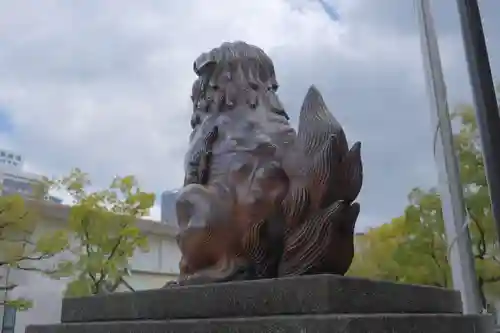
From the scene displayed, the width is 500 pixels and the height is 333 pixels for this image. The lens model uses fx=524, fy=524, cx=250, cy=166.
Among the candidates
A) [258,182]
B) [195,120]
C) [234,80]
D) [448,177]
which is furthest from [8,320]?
[258,182]

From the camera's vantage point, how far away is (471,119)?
9.59 metres

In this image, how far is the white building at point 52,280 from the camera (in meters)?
12.6

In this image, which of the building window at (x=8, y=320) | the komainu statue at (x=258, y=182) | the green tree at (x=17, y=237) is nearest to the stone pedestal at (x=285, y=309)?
the komainu statue at (x=258, y=182)

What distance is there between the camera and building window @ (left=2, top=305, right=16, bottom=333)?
1229 centimetres

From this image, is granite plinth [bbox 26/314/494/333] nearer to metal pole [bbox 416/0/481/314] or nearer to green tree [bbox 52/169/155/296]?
metal pole [bbox 416/0/481/314]

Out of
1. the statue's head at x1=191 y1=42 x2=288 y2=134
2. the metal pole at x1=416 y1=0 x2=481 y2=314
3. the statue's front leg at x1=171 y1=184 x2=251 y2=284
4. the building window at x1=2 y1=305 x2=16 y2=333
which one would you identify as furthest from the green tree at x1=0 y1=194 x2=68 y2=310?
the statue's front leg at x1=171 y1=184 x2=251 y2=284

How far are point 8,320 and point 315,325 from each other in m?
12.4

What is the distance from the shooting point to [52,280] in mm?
13242

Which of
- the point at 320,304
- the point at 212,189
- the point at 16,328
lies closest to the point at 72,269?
the point at 16,328

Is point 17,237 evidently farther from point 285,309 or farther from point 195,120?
point 285,309

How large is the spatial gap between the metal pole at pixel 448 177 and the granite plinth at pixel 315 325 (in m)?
4.53

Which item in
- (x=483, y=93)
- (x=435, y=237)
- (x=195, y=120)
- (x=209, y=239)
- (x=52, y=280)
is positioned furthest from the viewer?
(x=52, y=280)

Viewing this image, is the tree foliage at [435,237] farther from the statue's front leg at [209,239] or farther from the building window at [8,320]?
the building window at [8,320]

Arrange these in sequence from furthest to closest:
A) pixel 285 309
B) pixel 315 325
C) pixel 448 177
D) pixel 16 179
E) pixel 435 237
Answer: pixel 16 179 → pixel 435 237 → pixel 448 177 → pixel 285 309 → pixel 315 325
